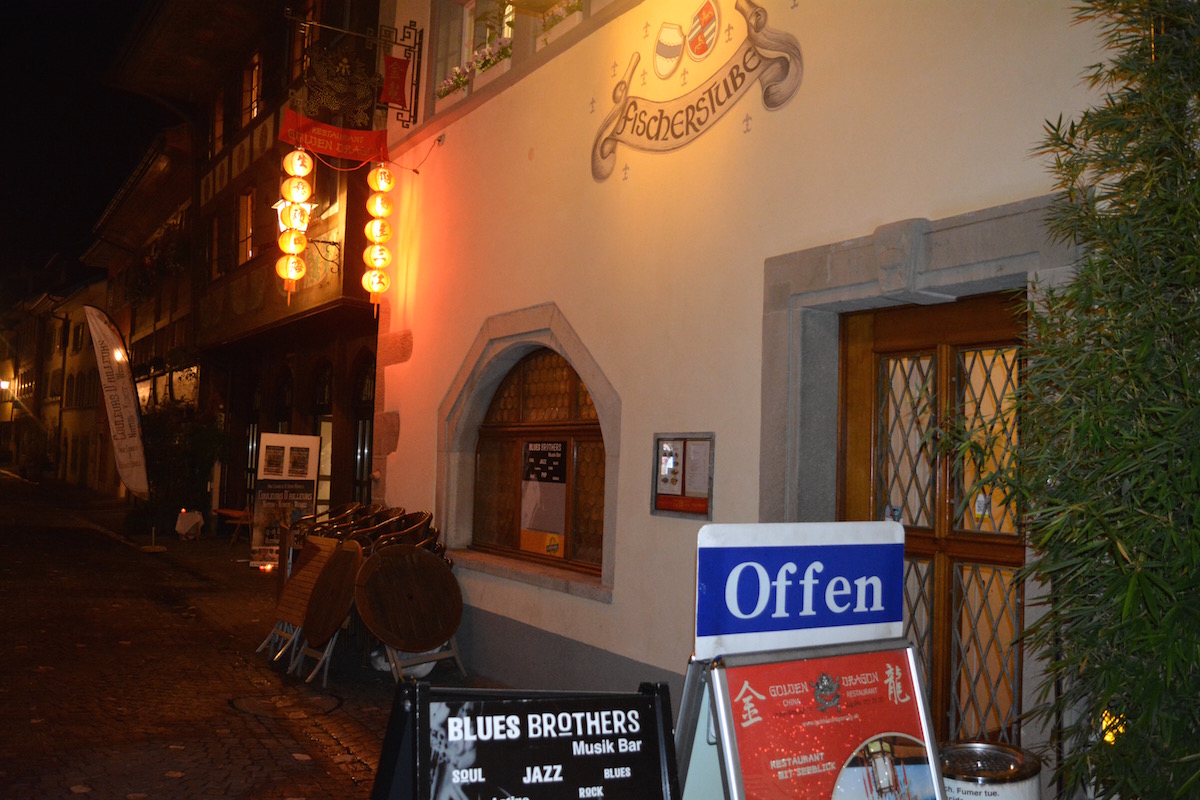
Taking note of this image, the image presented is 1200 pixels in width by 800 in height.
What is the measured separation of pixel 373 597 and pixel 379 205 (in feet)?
15.4

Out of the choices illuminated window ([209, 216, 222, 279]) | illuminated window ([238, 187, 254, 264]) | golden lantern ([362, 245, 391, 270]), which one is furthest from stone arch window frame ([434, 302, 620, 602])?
illuminated window ([209, 216, 222, 279])

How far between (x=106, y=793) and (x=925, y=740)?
13.3 feet

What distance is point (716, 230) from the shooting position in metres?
6.23

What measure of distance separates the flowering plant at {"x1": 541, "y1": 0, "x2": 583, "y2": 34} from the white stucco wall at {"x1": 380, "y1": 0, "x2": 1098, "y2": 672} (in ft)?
1.06

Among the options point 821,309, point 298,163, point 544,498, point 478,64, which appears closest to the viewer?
point 821,309

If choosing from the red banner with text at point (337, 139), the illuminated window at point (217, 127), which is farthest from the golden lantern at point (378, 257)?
the illuminated window at point (217, 127)

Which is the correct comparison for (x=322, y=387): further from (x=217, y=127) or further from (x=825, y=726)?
(x=825, y=726)

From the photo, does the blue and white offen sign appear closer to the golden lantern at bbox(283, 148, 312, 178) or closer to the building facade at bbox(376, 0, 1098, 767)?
the building facade at bbox(376, 0, 1098, 767)

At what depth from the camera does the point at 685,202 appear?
6523 mm

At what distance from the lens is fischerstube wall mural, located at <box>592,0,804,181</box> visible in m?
5.79

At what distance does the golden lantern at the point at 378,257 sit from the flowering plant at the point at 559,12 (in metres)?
3.28

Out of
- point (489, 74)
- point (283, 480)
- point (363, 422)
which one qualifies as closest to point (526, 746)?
point (489, 74)

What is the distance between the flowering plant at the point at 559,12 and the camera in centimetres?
787

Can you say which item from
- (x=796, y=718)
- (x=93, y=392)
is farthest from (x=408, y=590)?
(x=93, y=392)
